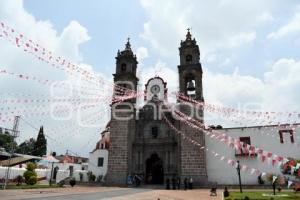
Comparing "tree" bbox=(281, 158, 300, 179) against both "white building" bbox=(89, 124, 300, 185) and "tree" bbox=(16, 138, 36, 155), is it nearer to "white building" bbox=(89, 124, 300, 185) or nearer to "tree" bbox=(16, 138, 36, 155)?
"white building" bbox=(89, 124, 300, 185)

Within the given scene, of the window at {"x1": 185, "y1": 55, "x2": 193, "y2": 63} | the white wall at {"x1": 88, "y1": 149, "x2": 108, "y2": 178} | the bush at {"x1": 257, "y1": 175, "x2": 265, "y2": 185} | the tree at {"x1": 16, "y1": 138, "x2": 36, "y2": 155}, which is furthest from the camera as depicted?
the tree at {"x1": 16, "y1": 138, "x2": 36, "y2": 155}

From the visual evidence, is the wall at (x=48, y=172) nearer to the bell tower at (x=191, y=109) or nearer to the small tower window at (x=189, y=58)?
the bell tower at (x=191, y=109)

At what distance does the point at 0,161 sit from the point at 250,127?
84.4ft

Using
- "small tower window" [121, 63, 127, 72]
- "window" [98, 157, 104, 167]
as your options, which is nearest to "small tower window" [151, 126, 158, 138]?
"window" [98, 157, 104, 167]

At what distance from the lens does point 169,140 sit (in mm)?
27609

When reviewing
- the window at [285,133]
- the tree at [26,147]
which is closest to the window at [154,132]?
the window at [285,133]

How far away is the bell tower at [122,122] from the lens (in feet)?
90.1

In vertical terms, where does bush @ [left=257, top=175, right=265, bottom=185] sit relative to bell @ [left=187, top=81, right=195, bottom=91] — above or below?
below

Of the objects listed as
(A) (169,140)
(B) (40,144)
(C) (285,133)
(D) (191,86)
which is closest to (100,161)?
(A) (169,140)

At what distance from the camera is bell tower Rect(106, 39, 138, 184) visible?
90.1 ft

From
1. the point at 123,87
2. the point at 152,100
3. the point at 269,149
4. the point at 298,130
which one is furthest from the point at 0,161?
the point at 298,130

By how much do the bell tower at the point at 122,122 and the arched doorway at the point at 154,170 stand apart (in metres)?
1.99

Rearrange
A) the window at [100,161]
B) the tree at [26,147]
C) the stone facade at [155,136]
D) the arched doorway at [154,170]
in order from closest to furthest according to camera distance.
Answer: the stone facade at [155,136], the arched doorway at [154,170], the window at [100,161], the tree at [26,147]

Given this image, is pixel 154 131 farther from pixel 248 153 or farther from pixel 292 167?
pixel 292 167
